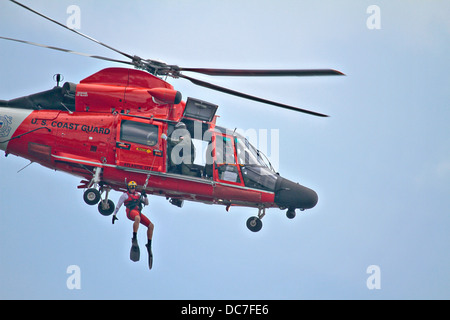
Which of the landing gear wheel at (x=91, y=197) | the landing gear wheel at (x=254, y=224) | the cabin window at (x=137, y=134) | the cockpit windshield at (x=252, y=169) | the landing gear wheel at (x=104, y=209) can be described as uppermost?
the cabin window at (x=137, y=134)

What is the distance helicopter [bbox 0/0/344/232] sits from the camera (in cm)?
1695

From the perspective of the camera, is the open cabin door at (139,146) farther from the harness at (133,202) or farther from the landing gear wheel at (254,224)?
the landing gear wheel at (254,224)

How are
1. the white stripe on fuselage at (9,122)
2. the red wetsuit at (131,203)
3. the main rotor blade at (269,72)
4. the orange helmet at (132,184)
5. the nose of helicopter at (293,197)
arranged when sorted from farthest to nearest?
1. the nose of helicopter at (293,197)
2. the white stripe on fuselage at (9,122)
3. the red wetsuit at (131,203)
4. the orange helmet at (132,184)
5. the main rotor blade at (269,72)

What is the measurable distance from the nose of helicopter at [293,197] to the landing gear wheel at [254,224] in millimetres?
706

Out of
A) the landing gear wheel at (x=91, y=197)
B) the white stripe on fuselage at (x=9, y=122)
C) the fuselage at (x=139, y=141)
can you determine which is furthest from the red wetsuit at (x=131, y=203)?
the white stripe on fuselage at (x=9, y=122)

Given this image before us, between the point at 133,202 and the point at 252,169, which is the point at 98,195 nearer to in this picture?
the point at 133,202

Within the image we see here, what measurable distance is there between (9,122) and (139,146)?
3.47 metres

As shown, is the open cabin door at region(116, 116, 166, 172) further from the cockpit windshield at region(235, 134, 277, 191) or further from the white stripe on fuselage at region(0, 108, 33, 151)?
the white stripe on fuselage at region(0, 108, 33, 151)

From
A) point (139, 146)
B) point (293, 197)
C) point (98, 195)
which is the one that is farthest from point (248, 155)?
point (98, 195)

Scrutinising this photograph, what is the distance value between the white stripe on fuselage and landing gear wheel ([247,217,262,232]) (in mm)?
6403

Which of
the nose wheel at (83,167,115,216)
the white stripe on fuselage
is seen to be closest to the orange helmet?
the nose wheel at (83,167,115,216)

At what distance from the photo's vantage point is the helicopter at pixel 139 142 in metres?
17.0
